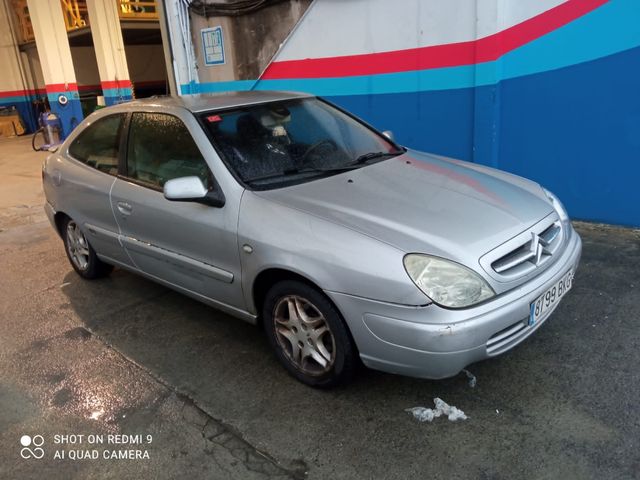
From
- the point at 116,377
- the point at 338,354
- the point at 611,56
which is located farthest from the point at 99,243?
the point at 611,56

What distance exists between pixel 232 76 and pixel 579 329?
5.95 meters

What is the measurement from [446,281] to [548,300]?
2.18 ft

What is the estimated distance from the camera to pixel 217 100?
3857mm

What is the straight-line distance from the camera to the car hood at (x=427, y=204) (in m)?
2.63

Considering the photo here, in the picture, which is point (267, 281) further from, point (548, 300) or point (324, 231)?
point (548, 300)

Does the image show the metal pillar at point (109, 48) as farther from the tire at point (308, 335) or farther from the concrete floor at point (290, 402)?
the tire at point (308, 335)

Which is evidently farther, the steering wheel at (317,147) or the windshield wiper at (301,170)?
the steering wheel at (317,147)

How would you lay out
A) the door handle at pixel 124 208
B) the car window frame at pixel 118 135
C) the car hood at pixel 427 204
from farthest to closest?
the car window frame at pixel 118 135
the door handle at pixel 124 208
the car hood at pixel 427 204

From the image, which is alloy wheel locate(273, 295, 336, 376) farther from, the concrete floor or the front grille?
the front grille

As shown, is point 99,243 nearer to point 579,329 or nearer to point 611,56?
point 579,329

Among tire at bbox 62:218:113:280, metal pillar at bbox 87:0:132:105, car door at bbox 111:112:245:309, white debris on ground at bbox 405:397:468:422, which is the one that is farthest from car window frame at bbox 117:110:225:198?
metal pillar at bbox 87:0:132:105

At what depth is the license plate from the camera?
2701 mm

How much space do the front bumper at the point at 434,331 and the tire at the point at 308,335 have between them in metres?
0.10

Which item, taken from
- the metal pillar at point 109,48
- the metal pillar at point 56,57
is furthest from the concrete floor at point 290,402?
the metal pillar at point 56,57
